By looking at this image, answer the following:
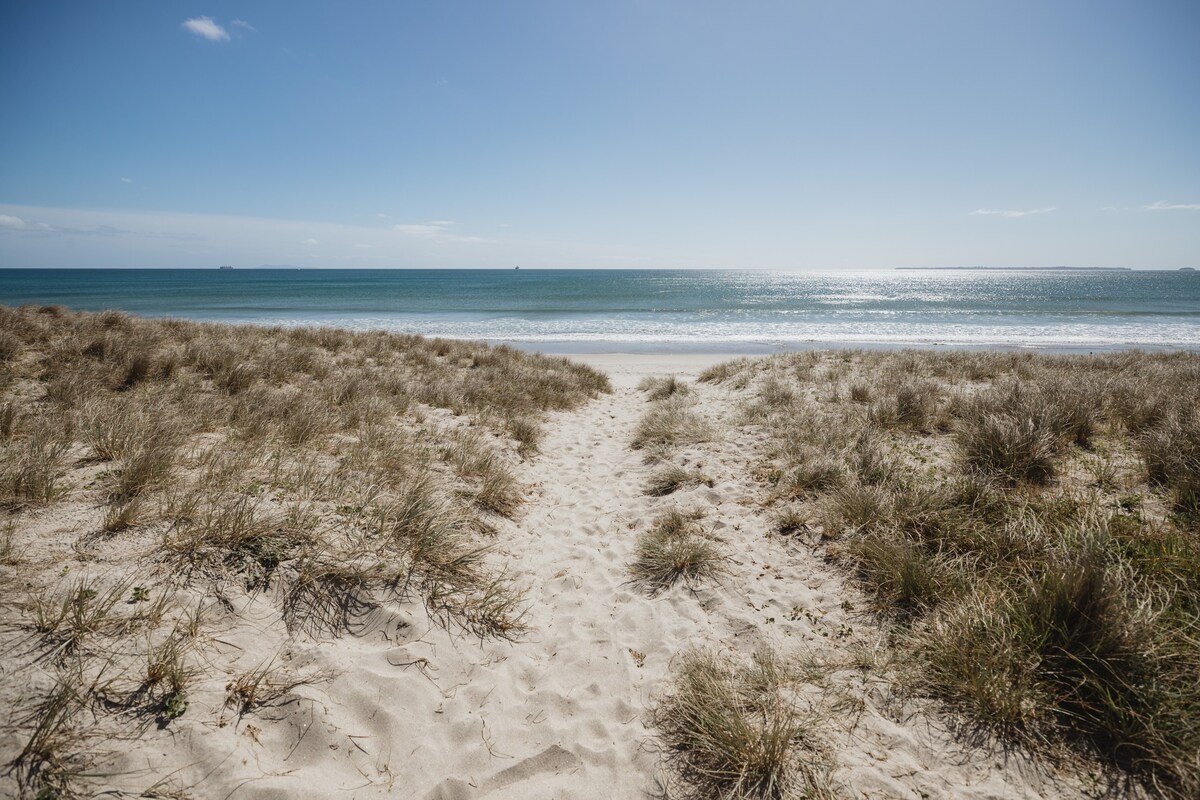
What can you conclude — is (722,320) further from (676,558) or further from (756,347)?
(676,558)

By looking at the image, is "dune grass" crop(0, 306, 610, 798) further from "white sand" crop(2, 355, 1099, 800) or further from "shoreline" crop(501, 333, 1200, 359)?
"shoreline" crop(501, 333, 1200, 359)

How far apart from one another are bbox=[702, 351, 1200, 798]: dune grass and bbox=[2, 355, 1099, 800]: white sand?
1.27 ft

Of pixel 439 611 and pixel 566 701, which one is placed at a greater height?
pixel 439 611

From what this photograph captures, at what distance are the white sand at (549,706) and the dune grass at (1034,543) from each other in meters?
0.39

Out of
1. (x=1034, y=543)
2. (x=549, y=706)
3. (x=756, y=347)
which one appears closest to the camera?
(x=549, y=706)

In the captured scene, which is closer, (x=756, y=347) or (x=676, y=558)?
(x=676, y=558)

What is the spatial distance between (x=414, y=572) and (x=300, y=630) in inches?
37.4

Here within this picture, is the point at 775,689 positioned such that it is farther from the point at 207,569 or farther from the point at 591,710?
the point at 207,569

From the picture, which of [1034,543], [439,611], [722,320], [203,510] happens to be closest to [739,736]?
[439,611]

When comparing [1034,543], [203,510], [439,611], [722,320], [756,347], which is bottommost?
[439,611]

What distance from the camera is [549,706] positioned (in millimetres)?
3326

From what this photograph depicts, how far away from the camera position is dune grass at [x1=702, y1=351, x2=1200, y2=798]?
2695mm

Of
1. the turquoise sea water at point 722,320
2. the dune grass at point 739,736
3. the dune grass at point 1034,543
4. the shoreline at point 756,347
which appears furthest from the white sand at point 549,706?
the turquoise sea water at point 722,320

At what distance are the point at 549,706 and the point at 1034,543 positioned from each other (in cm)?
435
